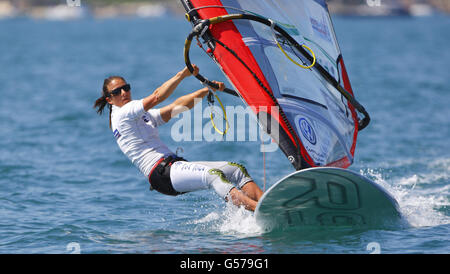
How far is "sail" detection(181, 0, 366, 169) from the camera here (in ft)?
23.8

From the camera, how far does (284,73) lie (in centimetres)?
753

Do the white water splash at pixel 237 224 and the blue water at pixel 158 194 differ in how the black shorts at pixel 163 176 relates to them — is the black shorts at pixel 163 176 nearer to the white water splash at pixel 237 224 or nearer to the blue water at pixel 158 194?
the blue water at pixel 158 194

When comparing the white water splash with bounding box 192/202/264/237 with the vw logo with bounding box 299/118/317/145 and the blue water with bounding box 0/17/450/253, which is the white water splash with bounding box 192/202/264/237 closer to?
the blue water with bounding box 0/17/450/253

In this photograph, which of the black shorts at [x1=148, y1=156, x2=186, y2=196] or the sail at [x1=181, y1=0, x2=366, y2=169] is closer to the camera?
the sail at [x1=181, y1=0, x2=366, y2=169]

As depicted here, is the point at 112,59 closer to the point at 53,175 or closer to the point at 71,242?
the point at 53,175

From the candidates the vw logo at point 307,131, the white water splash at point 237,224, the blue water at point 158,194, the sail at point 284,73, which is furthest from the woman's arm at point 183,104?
the blue water at point 158,194

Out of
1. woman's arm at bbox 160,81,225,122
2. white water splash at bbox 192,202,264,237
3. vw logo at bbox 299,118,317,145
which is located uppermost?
woman's arm at bbox 160,81,225,122

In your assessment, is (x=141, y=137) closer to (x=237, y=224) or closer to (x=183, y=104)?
(x=183, y=104)

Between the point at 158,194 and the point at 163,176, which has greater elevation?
the point at 163,176

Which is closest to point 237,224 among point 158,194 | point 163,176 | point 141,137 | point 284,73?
point 163,176

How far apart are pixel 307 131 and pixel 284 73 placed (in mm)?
703

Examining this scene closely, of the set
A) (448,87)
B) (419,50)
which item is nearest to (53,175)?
(448,87)

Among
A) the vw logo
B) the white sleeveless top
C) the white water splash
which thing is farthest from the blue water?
the vw logo

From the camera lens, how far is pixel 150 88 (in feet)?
85.5
